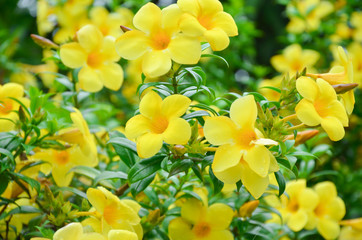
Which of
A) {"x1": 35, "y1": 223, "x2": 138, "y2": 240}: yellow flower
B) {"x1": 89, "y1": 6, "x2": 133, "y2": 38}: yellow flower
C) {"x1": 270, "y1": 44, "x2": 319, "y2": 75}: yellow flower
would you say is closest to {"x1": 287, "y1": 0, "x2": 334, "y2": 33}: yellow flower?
{"x1": 270, "y1": 44, "x2": 319, "y2": 75}: yellow flower

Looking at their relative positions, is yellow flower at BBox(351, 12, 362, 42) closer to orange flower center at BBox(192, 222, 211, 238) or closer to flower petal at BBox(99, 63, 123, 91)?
flower petal at BBox(99, 63, 123, 91)

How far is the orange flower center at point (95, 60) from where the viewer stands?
1.37 meters

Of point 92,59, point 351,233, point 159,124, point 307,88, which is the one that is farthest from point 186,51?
point 351,233

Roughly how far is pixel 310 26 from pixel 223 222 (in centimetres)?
165

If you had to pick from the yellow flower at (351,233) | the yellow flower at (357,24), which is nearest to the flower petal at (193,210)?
the yellow flower at (351,233)

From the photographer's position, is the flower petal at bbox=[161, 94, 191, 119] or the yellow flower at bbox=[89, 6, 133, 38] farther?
the yellow flower at bbox=[89, 6, 133, 38]

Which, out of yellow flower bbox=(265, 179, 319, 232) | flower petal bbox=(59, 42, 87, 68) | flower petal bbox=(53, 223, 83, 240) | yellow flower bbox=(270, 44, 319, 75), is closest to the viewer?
flower petal bbox=(53, 223, 83, 240)

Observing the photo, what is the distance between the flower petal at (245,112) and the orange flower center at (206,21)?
22cm

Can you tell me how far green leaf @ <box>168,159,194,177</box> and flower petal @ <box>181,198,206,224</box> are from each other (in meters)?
0.19

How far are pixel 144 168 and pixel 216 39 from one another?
0.35 metres

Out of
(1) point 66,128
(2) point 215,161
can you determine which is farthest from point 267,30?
(2) point 215,161

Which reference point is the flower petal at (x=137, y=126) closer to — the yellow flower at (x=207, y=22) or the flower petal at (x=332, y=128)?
the yellow flower at (x=207, y=22)

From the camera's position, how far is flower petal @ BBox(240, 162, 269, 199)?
916mm

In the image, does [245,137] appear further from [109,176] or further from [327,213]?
[327,213]
